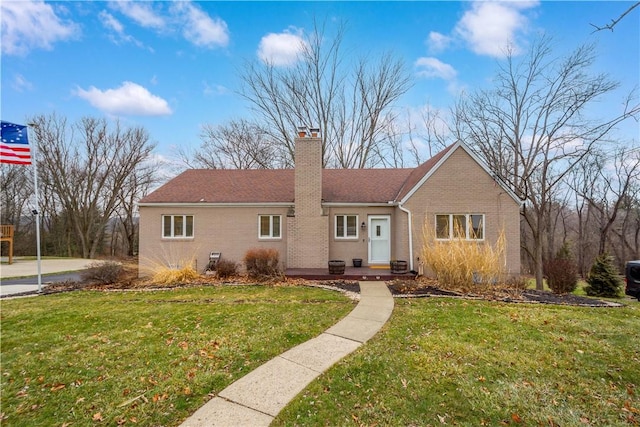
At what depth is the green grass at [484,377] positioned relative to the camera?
3.45 meters

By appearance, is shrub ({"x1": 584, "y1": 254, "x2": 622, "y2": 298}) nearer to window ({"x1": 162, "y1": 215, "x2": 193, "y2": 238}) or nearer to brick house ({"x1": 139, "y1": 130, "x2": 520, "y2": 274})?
brick house ({"x1": 139, "y1": 130, "x2": 520, "y2": 274})

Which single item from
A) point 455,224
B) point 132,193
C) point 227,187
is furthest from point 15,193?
point 455,224

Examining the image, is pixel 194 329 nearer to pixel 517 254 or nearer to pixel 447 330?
pixel 447 330

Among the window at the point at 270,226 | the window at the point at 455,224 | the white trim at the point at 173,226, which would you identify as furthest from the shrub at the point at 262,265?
the window at the point at 455,224

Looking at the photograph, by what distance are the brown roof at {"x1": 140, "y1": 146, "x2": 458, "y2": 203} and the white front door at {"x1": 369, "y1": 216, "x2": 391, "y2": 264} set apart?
3.19 ft

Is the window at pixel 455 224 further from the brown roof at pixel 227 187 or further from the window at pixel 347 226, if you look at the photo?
the brown roof at pixel 227 187

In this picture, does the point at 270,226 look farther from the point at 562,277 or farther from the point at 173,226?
the point at 562,277

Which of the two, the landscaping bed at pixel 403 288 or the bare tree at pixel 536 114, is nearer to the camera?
the landscaping bed at pixel 403 288

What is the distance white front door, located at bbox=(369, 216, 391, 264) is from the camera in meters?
14.3

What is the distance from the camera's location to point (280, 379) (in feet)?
13.7

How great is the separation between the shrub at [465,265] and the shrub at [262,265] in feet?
19.2

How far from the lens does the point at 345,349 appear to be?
17.0 feet

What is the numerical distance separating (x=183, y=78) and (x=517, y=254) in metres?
17.8

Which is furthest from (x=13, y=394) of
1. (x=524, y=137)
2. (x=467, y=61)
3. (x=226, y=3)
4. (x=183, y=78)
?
(x=524, y=137)
